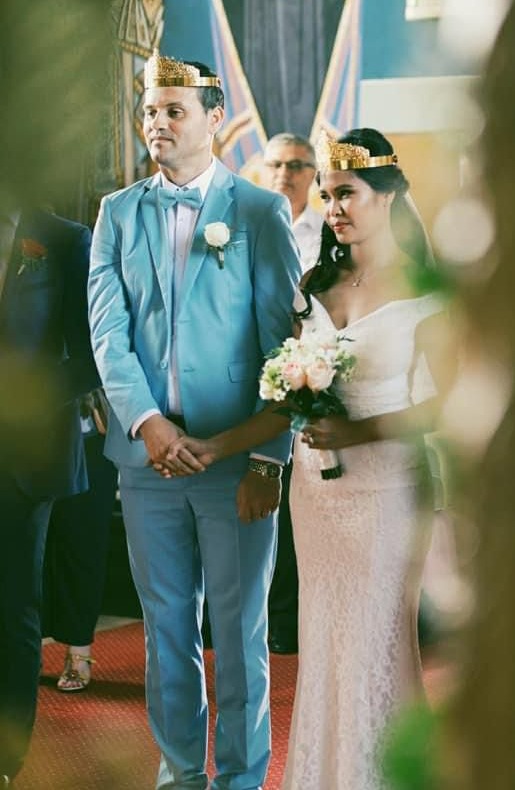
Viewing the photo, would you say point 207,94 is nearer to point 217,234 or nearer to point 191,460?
point 217,234

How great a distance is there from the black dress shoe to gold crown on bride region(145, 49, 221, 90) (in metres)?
2.22

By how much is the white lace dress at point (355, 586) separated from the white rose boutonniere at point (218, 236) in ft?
0.84

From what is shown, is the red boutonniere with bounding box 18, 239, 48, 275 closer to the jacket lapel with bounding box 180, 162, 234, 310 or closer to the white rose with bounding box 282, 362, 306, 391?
the white rose with bounding box 282, 362, 306, 391

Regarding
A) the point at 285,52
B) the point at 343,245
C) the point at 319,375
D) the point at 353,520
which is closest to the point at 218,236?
the point at 343,245

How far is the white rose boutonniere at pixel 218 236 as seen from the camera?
8.91 feet

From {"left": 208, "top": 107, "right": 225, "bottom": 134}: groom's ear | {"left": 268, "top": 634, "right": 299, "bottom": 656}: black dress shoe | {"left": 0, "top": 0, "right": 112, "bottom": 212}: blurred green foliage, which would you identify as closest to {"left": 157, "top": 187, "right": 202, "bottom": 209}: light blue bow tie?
{"left": 208, "top": 107, "right": 225, "bottom": 134}: groom's ear

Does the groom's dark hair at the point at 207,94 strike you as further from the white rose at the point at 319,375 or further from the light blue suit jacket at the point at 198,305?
the white rose at the point at 319,375

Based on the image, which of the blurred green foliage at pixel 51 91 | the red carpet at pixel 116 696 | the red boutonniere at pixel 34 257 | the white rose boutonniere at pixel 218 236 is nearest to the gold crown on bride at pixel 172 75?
the white rose boutonniere at pixel 218 236

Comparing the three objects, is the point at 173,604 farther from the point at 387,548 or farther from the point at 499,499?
the point at 499,499

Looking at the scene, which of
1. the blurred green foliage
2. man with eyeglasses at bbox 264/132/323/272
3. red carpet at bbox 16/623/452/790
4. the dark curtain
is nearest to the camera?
the blurred green foliage

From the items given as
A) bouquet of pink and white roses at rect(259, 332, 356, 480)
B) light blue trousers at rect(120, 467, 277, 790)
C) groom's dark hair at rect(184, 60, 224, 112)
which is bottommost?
light blue trousers at rect(120, 467, 277, 790)

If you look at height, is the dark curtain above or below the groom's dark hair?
above

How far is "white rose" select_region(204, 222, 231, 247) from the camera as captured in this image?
2.71 metres

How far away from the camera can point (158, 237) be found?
2.81 meters
